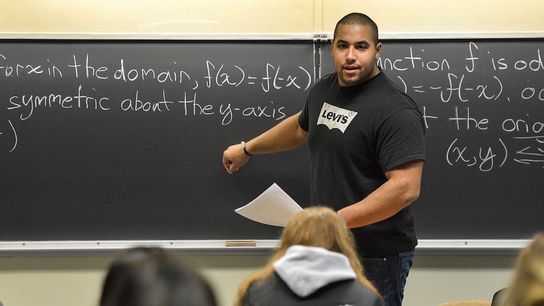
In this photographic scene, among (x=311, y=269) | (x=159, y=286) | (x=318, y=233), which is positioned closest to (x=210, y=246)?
(x=318, y=233)

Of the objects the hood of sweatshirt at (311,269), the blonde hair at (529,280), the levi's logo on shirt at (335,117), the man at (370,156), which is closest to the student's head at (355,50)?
the man at (370,156)

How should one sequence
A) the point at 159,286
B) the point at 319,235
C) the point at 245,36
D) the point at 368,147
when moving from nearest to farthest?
the point at 159,286
the point at 319,235
the point at 368,147
the point at 245,36

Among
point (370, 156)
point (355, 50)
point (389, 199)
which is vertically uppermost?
point (355, 50)

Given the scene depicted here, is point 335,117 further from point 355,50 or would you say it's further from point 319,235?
point 319,235

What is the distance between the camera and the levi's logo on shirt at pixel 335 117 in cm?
289

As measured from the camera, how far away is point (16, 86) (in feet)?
11.8

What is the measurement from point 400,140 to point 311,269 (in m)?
0.79

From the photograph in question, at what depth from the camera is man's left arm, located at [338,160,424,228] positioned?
8.80 feet

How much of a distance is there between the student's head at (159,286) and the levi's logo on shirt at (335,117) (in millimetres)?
1830

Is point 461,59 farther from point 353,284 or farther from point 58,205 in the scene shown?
point 58,205

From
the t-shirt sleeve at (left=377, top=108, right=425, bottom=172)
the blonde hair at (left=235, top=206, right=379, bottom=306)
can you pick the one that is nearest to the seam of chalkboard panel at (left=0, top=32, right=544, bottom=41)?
the t-shirt sleeve at (left=377, top=108, right=425, bottom=172)

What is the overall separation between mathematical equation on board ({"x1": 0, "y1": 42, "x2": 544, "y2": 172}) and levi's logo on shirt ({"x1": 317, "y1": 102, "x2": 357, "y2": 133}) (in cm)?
65

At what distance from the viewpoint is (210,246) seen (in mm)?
3645

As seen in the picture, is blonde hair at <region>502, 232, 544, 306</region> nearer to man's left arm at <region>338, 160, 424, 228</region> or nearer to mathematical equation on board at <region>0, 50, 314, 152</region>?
man's left arm at <region>338, 160, 424, 228</region>
